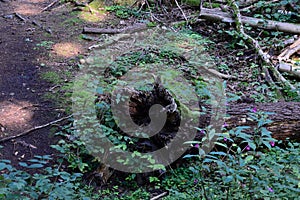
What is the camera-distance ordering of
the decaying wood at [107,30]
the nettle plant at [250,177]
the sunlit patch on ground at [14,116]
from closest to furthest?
the nettle plant at [250,177]
the sunlit patch on ground at [14,116]
the decaying wood at [107,30]

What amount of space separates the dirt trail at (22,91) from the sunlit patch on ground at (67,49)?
36cm

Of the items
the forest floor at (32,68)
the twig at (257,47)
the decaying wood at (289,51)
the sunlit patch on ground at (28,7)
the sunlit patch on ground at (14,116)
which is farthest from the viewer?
the sunlit patch on ground at (28,7)

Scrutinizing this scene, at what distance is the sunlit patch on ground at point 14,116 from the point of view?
432cm

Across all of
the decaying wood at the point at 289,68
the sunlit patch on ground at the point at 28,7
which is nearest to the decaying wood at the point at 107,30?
the sunlit patch on ground at the point at 28,7

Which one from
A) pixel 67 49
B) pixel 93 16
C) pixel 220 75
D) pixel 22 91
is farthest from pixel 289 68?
pixel 93 16

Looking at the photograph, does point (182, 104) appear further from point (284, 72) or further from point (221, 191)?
point (284, 72)

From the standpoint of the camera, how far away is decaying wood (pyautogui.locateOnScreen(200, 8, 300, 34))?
7.06m

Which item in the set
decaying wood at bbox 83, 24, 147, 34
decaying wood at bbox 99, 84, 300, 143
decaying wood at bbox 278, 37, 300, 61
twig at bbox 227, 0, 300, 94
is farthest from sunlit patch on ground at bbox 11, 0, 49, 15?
decaying wood at bbox 278, 37, 300, 61

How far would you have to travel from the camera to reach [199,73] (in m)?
5.90

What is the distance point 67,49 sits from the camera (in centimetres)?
675

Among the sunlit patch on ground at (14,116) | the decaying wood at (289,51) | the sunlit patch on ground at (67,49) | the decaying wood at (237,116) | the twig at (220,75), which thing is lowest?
the sunlit patch on ground at (14,116)

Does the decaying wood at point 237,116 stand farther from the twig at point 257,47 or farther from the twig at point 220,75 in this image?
the twig at point 220,75

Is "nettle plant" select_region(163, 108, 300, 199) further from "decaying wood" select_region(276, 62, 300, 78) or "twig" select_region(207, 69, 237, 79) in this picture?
"decaying wood" select_region(276, 62, 300, 78)

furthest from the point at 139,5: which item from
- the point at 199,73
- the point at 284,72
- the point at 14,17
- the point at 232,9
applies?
the point at 284,72
